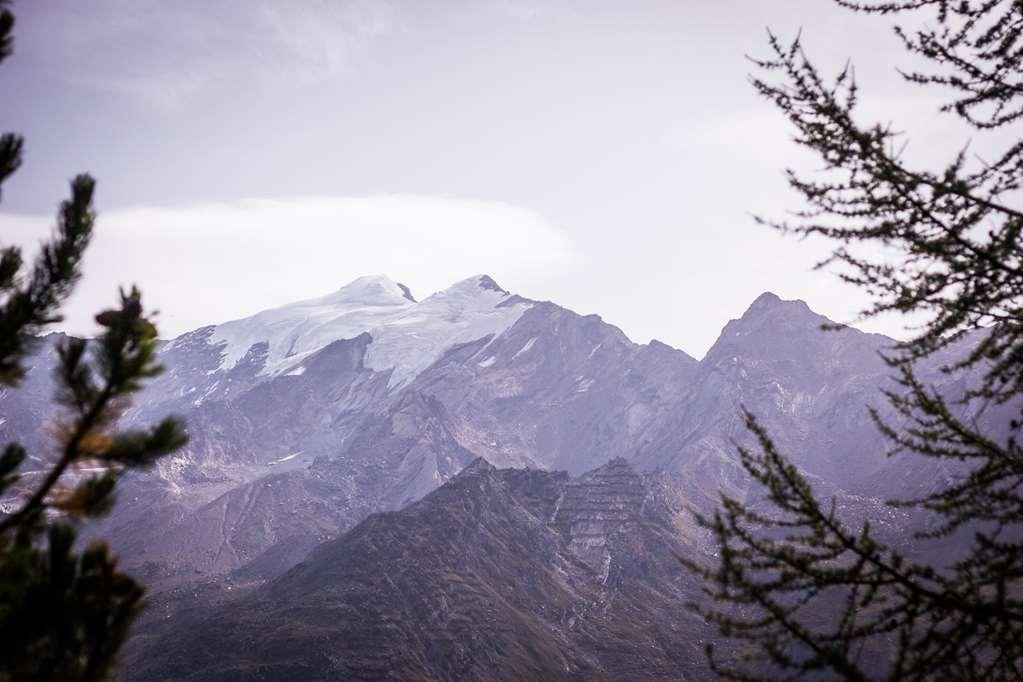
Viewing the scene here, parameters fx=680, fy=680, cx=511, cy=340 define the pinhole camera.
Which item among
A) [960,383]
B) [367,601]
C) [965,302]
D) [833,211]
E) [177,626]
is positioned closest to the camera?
[965,302]

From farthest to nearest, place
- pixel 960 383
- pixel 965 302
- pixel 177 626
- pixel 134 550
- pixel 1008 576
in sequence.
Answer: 1. pixel 134 550
2. pixel 960 383
3. pixel 177 626
4. pixel 965 302
5. pixel 1008 576

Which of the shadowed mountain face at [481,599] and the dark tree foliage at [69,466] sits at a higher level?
the dark tree foliage at [69,466]

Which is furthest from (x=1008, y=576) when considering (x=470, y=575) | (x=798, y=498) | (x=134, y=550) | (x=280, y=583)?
(x=134, y=550)

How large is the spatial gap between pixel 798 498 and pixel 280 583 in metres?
143

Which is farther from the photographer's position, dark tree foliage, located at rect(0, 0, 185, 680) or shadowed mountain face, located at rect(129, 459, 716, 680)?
shadowed mountain face, located at rect(129, 459, 716, 680)

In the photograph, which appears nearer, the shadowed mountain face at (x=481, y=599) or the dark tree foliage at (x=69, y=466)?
the dark tree foliage at (x=69, y=466)

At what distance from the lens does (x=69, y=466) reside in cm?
534

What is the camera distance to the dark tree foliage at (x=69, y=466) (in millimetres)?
4609

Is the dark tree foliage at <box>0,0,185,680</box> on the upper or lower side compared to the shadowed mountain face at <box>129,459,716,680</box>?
upper

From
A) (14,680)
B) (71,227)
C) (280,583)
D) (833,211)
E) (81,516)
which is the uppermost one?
(833,211)

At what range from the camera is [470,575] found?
435ft

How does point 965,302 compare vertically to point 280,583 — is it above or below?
above

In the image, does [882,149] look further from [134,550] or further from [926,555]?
[134,550]

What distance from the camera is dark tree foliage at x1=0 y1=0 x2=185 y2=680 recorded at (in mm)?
4609
